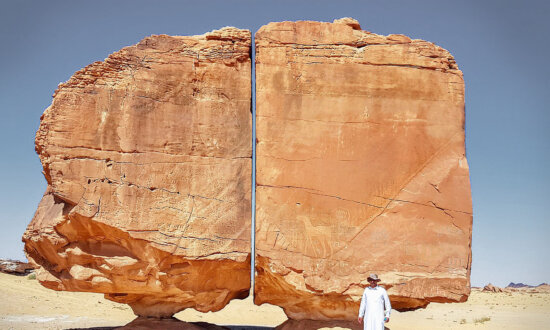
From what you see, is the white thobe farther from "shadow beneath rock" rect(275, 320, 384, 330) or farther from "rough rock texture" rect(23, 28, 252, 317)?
"rough rock texture" rect(23, 28, 252, 317)

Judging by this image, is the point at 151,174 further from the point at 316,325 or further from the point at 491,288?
the point at 491,288

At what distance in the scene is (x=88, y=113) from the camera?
6215mm

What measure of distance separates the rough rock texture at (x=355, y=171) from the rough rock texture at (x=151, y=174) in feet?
1.40

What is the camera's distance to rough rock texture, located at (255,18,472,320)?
6152mm

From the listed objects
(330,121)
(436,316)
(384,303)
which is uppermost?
(330,121)

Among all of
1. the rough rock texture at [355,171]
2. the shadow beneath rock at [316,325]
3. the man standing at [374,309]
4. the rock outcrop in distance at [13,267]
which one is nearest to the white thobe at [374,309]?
the man standing at [374,309]

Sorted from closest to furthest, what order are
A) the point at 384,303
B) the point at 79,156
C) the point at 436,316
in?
the point at 384,303 → the point at 79,156 → the point at 436,316

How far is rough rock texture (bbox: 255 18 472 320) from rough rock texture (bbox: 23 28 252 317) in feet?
1.40

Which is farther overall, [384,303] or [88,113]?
[88,113]

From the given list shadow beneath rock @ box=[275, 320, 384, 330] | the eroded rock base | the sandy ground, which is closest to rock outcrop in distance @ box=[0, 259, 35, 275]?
the sandy ground

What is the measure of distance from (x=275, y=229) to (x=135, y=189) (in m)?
1.88

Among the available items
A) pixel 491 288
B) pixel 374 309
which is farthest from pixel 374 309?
pixel 491 288

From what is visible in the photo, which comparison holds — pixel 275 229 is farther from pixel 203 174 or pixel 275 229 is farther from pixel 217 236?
pixel 203 174

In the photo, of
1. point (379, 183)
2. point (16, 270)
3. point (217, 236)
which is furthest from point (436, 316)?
point (16, 270)
